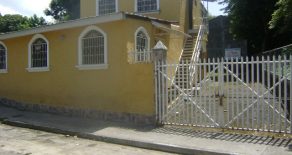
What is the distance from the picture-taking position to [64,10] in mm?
45438

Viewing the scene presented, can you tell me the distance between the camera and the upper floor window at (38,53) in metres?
14.2

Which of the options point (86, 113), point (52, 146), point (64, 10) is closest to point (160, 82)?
point (86, 113)

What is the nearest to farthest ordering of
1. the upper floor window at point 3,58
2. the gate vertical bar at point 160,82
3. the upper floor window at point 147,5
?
the gate vertical bar at point 160,82
the upper floor window at point 3,58
the upper floor window at point 147,5

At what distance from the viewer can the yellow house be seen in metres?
11.4

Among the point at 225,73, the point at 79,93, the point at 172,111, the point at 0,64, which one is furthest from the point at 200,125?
the point at 0,64

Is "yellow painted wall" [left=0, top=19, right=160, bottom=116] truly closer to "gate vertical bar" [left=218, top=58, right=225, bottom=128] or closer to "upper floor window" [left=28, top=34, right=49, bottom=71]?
"upper floor window" [left=28, top=34, right=49, bottom=71]

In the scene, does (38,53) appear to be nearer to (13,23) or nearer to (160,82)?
(160,82)

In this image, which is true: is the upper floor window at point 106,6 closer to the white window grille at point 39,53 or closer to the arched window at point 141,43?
the white window grille at point 39,53

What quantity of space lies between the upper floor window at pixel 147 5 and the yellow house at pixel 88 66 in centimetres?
240

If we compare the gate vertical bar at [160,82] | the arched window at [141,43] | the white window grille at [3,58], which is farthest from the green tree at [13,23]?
the gate vertical bar at [160,82]

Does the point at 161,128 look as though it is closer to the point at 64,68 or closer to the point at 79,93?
the point at 79,93

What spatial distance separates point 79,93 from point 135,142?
4.41m

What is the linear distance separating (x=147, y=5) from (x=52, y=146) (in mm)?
11840

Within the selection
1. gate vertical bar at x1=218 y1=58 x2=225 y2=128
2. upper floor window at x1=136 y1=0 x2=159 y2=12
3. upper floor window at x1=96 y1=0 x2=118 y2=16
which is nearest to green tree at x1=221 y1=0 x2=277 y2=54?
upper floor window at x1=136 y1=0 x2=159 y2=12
